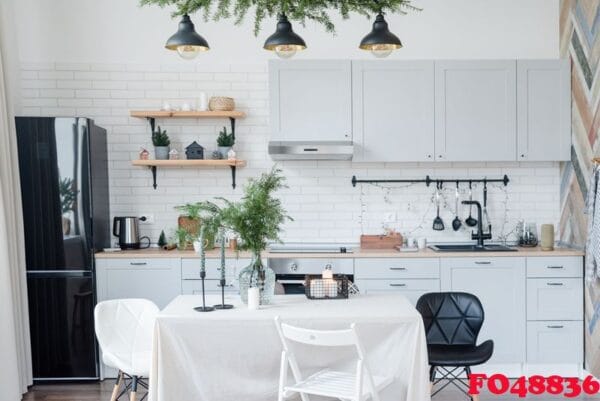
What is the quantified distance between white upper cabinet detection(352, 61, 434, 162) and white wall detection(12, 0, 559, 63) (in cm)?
42

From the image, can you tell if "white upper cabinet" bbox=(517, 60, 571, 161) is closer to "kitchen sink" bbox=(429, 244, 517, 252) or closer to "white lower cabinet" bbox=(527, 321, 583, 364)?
"kitchen sink" bbox=(429, 244, 517, 252)

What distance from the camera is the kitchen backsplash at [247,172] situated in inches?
214

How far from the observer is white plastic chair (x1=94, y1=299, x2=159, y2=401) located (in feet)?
11.9

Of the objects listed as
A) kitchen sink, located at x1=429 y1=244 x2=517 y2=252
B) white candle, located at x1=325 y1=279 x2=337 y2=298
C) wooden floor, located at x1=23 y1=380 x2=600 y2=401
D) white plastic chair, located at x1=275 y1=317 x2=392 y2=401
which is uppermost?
kitchen sink, located at x1=429 y1=244 x2=517 y2=252

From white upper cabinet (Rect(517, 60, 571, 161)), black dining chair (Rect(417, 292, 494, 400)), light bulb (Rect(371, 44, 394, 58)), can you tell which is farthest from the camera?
white upper cabinet (Rect(517, 60, 571, 161))

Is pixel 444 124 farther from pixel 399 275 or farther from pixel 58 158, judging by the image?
pixel 58 158

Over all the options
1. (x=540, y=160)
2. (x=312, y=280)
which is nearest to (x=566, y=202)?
(x=540, y=160)

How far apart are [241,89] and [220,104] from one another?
1.02 ft

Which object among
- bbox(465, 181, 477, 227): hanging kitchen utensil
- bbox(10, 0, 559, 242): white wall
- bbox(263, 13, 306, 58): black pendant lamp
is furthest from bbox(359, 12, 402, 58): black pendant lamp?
bbox(465, 181, 477, 227): hanging kitchen utensil

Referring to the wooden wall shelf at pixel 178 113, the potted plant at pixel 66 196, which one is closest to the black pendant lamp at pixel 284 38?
the wooden wall shelf at pixel 178 113

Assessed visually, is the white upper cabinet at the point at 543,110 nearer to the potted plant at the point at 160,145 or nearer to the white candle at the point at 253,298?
the white candle at the point at 253,298

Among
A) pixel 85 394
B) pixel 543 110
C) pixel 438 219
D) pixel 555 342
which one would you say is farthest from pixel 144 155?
pixel 555 342

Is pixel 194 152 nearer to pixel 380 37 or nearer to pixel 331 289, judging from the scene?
pixel 331 289

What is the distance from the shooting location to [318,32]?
215 inches
